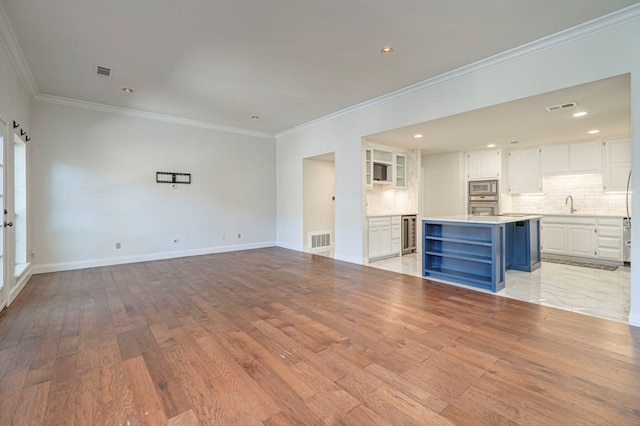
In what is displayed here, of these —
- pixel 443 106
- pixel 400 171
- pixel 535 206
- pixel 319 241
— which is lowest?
pixel 319 241

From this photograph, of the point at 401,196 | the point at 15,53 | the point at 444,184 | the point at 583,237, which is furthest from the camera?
the point at 444,184

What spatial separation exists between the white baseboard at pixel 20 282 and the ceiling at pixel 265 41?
2772 mm

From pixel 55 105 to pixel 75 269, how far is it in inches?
111

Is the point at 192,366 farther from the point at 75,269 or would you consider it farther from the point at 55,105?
the point at 55,105

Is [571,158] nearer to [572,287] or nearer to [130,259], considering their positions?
[572,287]

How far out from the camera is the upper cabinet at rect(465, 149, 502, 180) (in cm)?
646

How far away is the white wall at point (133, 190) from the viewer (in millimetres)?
4922

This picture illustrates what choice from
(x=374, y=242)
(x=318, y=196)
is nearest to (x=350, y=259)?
(x=374, y=242)

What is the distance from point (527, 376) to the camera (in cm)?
193

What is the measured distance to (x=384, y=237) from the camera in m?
5.96

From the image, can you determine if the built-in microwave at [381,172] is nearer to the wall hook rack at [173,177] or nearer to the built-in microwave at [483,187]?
the built-in microwave at [483,187]

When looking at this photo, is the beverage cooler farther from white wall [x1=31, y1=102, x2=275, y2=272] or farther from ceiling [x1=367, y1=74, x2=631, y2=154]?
white wall [x1=31, y1=102, x2=275, y2=272]

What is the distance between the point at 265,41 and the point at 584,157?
625cm

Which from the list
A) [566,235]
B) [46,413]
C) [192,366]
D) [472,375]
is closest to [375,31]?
[472,375]
